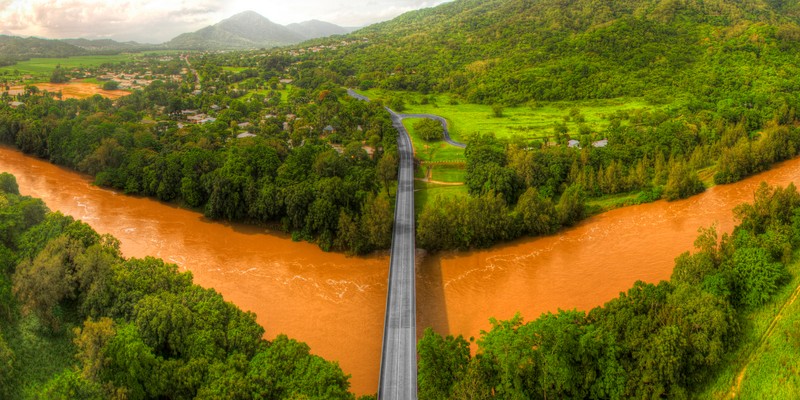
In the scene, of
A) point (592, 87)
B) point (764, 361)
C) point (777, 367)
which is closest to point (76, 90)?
point (592, 87)

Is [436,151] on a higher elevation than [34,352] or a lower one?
higher

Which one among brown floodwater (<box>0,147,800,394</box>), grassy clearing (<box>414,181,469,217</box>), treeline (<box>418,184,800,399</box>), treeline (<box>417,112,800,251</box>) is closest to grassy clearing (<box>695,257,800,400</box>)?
treeline (<box>418,184,800,399</box>)

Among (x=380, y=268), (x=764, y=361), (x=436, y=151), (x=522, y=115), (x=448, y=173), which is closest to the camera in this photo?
(x=764, y=361)

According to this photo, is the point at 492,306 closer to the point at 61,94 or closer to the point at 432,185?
the point at 432,185

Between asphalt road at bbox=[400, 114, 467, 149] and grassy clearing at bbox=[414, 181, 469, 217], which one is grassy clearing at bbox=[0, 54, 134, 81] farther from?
grassy clearing at bbox=[414, 181, 469, 217]

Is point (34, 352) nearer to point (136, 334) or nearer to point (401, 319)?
point (136, 334)
